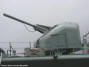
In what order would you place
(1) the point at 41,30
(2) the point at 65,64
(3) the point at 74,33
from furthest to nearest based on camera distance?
(1) the point at 41,30 < (3) the point at 74,33 < (2) the point at 65,64

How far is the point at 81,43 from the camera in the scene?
10148 millimetres

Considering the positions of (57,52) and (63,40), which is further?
(63,40)

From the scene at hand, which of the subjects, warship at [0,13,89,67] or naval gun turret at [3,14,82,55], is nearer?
warship at [0,13,89,67]

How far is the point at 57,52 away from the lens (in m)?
9.32

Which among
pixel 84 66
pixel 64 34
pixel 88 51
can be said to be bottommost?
pixel 84 66

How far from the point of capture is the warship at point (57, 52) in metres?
8.75

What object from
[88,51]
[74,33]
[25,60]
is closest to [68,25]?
[74,33]

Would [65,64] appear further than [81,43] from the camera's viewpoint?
No

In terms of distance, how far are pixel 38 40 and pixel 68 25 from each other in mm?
1753

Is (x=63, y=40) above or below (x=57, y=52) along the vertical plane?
above

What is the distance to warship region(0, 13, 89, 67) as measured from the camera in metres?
8.75

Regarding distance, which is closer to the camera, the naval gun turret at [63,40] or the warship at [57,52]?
the warship at [57,52]

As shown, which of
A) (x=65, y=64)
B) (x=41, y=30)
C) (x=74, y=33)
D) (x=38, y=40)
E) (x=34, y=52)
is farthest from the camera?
(x=41, y=30)

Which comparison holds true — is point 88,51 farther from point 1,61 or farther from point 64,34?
point 1,61
